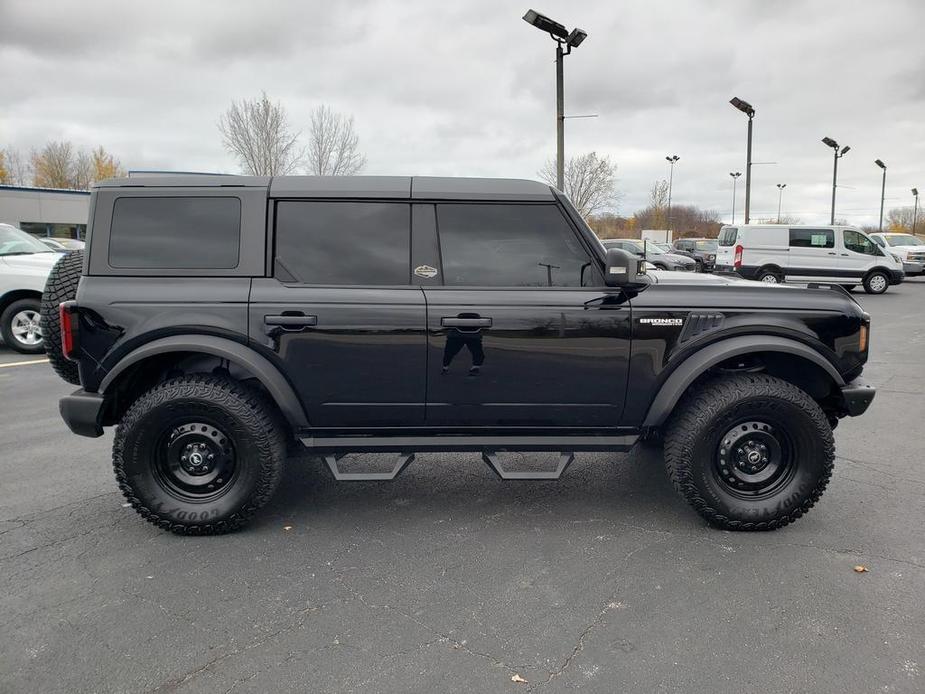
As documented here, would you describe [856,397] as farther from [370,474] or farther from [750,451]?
[370,474]

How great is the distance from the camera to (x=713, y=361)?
3447 mm

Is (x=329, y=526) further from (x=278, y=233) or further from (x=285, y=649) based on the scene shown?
(x=278, y=233)

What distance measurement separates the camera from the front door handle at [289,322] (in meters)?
3.38

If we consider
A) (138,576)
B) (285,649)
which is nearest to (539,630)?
(285,649)

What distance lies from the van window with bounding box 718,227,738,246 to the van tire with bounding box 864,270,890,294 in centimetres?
382

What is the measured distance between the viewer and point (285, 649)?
8.41 ft

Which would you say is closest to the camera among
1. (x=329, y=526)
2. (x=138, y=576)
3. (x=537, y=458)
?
(x=138, y=576)

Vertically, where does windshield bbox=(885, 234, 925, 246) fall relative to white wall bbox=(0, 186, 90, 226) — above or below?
below

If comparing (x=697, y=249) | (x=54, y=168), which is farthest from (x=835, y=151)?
(x=54, y=168)

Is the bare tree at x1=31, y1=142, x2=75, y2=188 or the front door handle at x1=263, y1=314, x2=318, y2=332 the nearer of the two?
the front door handle at x1=263, y1=314, x2=318, y2=332

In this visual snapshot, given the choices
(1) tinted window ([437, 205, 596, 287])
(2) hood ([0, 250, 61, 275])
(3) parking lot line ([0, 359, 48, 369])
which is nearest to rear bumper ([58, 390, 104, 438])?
(1) tinted window ([437, 205, 596, 287])

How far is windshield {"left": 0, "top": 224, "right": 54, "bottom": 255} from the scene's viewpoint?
903cm

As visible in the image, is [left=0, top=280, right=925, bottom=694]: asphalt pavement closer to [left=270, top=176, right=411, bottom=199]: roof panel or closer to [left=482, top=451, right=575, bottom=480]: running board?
[left=482, top=451, right=575, bottom=480]: running board

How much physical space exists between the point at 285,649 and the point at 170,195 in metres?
2.39
